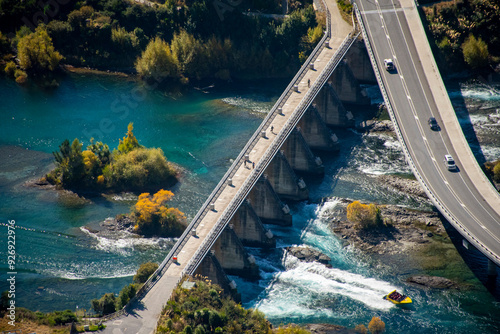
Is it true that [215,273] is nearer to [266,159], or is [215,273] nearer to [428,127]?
[266,159]

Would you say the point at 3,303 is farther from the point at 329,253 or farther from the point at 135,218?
the point at 329,253

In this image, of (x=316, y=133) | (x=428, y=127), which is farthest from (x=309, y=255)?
(x=316, y=133)

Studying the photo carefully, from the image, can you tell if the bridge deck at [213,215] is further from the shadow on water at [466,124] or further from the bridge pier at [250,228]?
the shadow on water at [466,124]

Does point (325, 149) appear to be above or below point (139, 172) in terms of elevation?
below

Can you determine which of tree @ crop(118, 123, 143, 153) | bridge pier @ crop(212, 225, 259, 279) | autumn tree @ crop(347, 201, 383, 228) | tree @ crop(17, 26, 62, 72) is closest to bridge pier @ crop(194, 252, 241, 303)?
bridge pier @ crop(212, 225, 259, 279)

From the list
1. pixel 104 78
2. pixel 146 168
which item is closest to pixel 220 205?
pixel 146 168

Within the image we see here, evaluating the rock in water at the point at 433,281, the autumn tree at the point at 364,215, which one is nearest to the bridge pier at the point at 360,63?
the autumn tree at the point at 364,215
